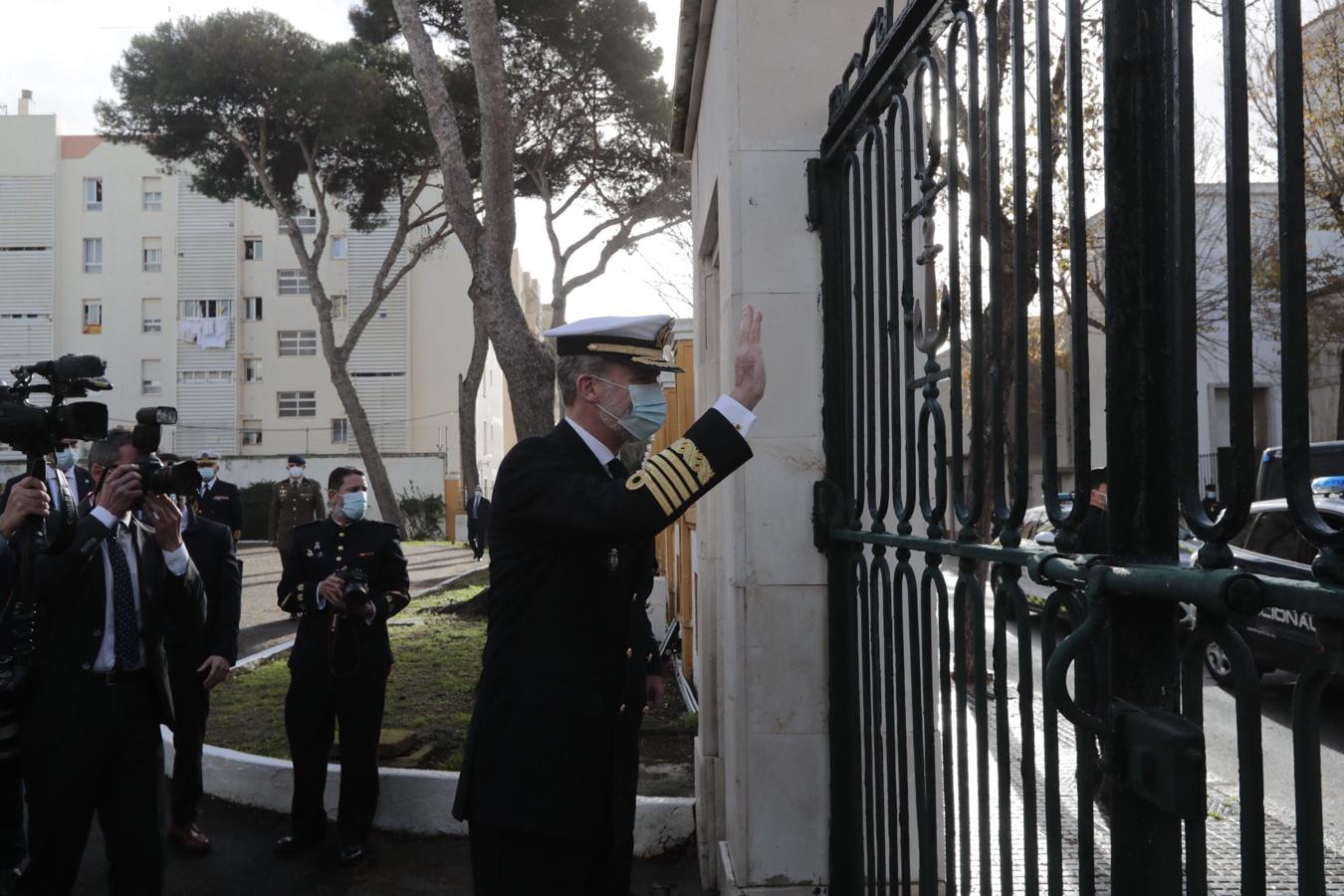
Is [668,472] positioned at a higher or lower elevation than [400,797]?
higher

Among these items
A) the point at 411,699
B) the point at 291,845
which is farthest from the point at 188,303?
the point at 291,845

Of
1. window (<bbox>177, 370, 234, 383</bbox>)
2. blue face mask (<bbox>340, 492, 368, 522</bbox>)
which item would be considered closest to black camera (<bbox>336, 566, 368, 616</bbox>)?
blue face mask (<bbox>340, 492, 368, 522</bbox>)

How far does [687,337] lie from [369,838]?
558cm

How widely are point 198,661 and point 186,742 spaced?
451 millimetres

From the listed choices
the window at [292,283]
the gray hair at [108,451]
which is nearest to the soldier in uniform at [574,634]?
the gray hair at [108,451]

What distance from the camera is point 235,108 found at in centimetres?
2797

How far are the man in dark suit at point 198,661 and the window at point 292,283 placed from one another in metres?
45.1

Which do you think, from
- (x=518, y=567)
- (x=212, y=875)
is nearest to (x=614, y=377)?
(x=518, y=567)

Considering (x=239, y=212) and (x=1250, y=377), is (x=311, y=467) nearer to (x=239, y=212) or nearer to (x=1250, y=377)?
(x=239, y=212)

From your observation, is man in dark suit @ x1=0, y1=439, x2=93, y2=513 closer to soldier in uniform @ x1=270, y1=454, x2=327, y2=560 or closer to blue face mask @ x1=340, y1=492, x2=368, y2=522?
blue face mask @ x1=340, y1=492, x2=368, y2=522

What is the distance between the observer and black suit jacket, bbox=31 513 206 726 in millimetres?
4520

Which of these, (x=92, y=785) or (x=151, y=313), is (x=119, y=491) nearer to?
(x=92, y=785)

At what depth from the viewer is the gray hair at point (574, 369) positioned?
Answer: 3412mm

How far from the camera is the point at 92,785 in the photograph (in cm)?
450
